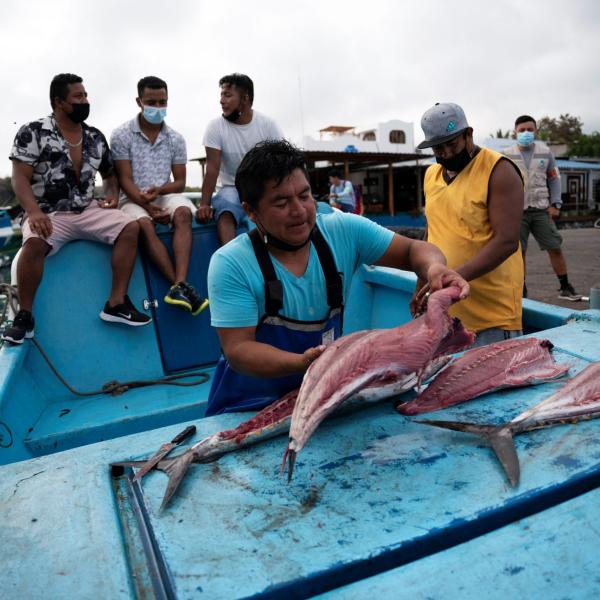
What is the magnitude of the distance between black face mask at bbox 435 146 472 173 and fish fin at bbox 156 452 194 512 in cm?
242

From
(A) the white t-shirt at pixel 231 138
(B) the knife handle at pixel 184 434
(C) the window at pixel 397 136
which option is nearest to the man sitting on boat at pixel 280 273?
(B) the knife handle at pixel 184 434

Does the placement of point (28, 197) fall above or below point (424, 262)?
above

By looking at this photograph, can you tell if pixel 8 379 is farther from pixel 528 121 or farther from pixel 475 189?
pixel 528 121

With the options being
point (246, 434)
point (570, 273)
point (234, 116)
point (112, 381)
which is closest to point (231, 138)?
point (234, 116)

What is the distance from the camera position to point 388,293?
16.4 ft

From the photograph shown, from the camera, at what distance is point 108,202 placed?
4.93 metres

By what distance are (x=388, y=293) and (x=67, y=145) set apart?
330cm

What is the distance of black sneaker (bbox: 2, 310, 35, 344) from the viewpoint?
4016mm

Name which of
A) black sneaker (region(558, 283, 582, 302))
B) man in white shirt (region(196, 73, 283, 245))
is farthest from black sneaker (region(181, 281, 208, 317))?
black sneaker (region(558, 283, 582, 302))

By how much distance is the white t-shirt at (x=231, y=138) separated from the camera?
17.6 ft

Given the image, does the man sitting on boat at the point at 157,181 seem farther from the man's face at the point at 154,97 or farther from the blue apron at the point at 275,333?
the blue apron at the point at 275,333

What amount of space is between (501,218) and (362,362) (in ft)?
5.82

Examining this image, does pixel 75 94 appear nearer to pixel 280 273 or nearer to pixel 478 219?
pixel 280 273

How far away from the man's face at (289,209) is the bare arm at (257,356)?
465 millimetres
